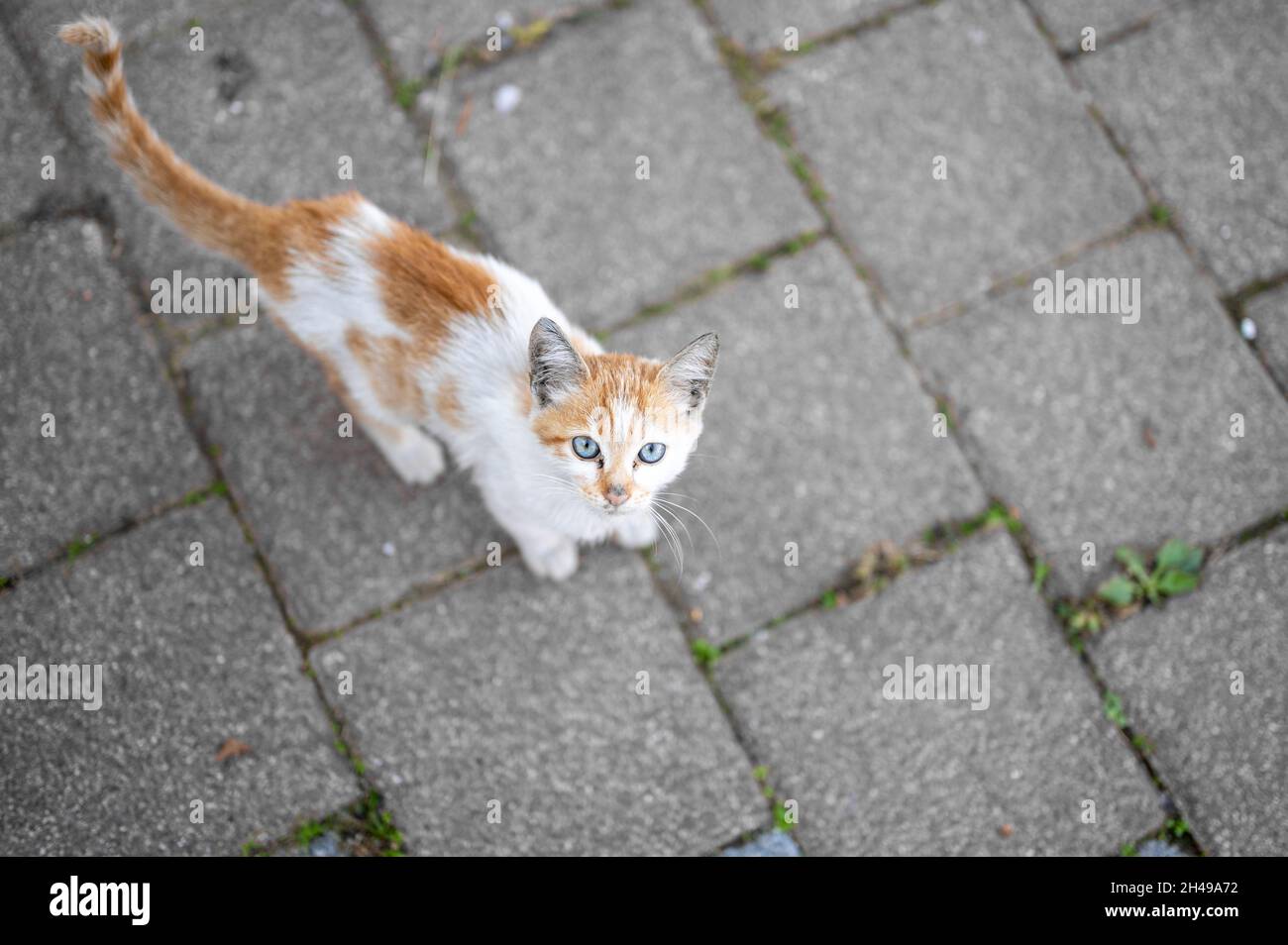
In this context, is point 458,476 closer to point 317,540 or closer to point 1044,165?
point 317,540

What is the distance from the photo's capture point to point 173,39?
337 centimetres

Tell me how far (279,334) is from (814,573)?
6.56 ft

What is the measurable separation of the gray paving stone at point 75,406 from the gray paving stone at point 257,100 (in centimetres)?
26

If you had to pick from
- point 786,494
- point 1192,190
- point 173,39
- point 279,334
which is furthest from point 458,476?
point 1192,190

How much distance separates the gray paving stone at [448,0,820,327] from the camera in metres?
3.27

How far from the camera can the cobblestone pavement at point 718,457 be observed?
2.90m

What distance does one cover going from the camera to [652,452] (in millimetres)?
2354

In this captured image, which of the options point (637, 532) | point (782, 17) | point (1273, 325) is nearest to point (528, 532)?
point (637, 532)

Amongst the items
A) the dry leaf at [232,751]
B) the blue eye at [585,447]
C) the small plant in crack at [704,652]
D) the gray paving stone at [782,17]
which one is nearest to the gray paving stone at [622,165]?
the gray paving stone at [782,17]

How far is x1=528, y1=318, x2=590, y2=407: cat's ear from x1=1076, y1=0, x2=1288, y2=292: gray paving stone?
8.12 feet

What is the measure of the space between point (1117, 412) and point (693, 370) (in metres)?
1.78

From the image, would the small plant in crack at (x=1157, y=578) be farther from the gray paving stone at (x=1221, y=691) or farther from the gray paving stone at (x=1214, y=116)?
the gray paving stone at (x=1214, y=116)

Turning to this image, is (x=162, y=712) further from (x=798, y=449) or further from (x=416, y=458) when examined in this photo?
(x=798, y=449)

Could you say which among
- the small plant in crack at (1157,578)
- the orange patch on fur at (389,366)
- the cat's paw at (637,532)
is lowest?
the small plant in crack at (1157,578)
